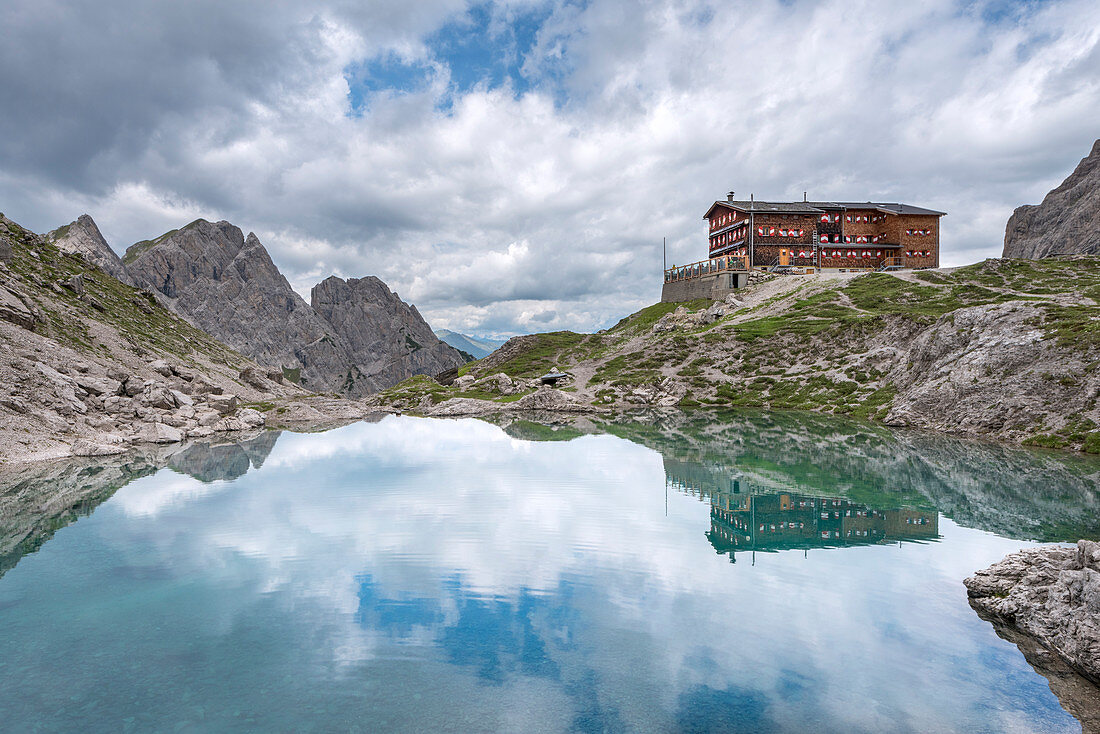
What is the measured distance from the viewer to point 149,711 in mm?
13250

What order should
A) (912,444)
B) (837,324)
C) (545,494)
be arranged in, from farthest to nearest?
1. (837,324)
2. (912,444)
3. (545,494)

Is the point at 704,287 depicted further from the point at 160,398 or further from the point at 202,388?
the point at 160,398

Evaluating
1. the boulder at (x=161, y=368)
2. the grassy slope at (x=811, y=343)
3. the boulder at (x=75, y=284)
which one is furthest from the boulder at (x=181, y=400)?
the grassy slope at (x=811, y=343)

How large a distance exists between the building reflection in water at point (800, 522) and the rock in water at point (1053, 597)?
21.8 feet

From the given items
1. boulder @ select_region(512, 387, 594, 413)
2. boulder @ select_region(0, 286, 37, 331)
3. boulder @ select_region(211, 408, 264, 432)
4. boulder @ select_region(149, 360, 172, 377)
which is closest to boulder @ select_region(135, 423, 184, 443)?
boulder @ select_region(211, 408, 264, 432)

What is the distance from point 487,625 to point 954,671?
13080 millimetres

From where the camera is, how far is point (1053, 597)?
669 inches

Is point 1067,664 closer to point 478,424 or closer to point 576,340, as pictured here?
point 478,424

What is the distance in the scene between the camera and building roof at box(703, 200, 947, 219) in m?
140

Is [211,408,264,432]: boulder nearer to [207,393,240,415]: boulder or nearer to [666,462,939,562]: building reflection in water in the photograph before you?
[207,393,240,415]: boulder

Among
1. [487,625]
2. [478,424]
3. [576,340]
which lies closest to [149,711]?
[487,625]

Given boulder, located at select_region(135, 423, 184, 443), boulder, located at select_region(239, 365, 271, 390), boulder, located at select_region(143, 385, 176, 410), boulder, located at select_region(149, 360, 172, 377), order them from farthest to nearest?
boulder, located at select_region(239, 365, 271, 390) → boulder, located at select_region(149, 360, 172, 377) → boulder, located at select_region(143, 385, 176, 410) → boulder, located at select_region(135, 423, 184, 443)

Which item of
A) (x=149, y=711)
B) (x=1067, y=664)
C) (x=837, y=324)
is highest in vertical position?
(x=837, y=324)

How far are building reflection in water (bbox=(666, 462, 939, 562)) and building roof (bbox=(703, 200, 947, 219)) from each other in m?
121
